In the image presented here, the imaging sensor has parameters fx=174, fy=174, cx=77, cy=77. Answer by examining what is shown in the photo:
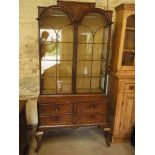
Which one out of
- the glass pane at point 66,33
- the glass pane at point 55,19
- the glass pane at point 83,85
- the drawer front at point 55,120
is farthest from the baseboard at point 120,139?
the glass pane at point 55,19

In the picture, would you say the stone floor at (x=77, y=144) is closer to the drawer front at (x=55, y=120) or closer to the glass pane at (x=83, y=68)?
the drawer front at (x=55, y=120)

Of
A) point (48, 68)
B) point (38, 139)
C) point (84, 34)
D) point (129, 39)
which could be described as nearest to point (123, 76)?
point (129, 39)

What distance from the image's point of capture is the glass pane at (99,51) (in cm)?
257

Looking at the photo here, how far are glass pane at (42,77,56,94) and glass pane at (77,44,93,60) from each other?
0.53 m

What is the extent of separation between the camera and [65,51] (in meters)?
2.51

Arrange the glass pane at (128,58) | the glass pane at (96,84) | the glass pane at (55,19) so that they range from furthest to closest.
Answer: the glass pane at (96,84)
the glass pane at (128,58)
the glass pane at (55,19)

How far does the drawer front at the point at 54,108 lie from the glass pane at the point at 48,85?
234 mm

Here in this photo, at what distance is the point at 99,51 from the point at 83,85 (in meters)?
0.57
